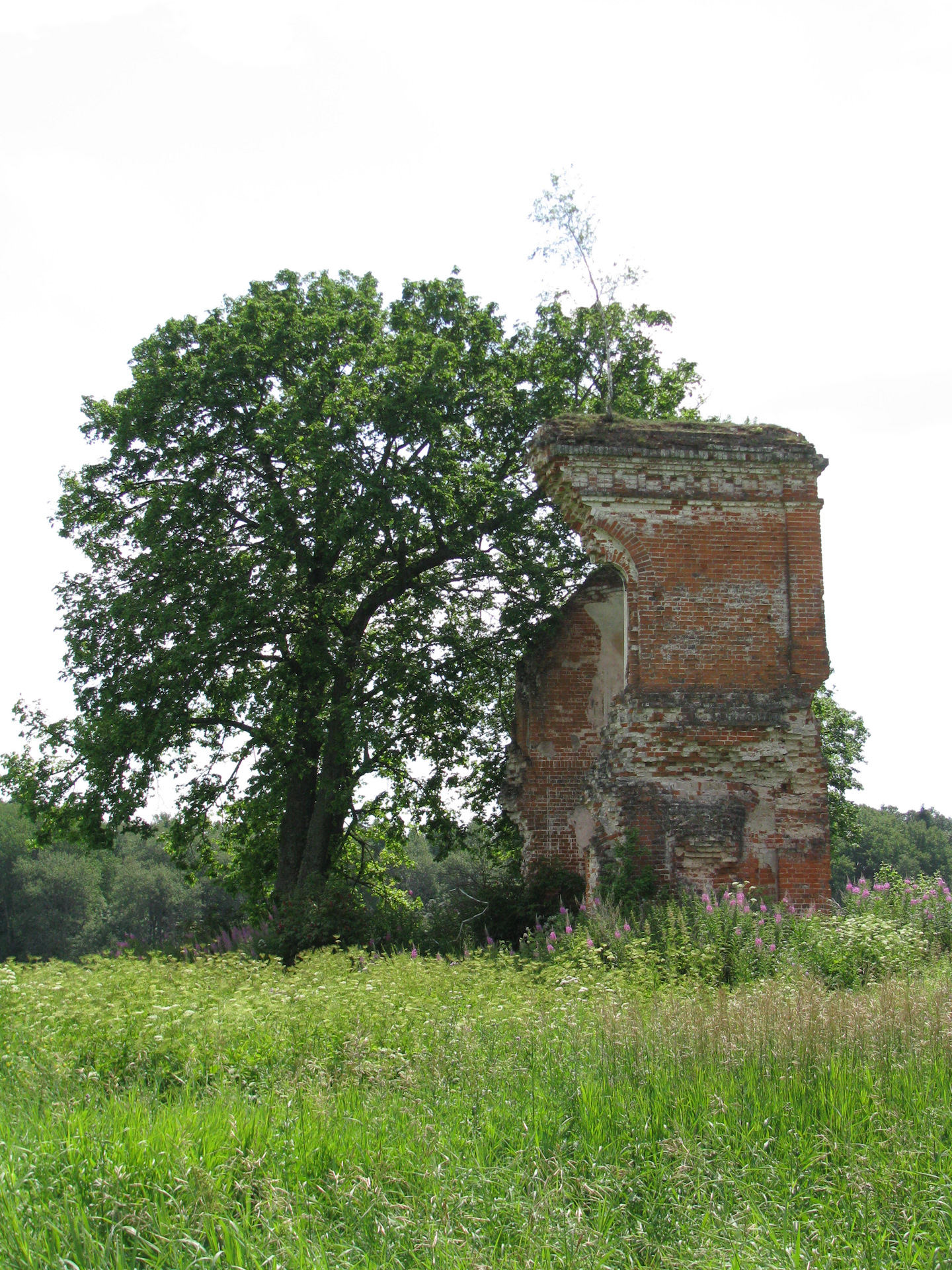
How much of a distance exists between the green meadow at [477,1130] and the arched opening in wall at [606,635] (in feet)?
27.7

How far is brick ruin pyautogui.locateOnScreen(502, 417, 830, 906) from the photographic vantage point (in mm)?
11539

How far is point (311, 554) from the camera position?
52.7ft

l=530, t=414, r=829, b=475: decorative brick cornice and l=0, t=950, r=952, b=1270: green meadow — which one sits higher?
l=530, t=414, r=829, b=475: decorative brick cornice

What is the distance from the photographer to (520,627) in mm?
15078

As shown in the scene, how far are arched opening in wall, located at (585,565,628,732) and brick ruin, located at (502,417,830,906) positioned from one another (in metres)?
2.24

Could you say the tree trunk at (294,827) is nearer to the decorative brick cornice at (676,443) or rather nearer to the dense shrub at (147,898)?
the decorative brick cornice at (676,443)

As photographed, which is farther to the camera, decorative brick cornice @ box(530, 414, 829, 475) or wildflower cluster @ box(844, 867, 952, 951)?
decorative brick cornice @ box(530, 414, 829, 475)

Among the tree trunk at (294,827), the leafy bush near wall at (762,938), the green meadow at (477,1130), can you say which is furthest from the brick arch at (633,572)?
the tree trunk at (294,827)

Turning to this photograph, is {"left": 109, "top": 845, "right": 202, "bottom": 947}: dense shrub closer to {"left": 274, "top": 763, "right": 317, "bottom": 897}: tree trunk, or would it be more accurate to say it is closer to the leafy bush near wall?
{"left": 274, "top": 763, "right": 317, "bottom": 897}: tree trunk

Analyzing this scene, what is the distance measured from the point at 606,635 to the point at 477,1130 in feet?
36.2

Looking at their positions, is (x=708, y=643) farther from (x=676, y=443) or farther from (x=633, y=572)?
(x=676, y=443)

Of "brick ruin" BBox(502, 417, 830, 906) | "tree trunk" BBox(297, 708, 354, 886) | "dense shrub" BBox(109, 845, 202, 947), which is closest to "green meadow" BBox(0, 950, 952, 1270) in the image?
"brick ruin" BBox(502, 417, 830, 906)

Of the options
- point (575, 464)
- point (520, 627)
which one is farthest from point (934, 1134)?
point (520, 627)

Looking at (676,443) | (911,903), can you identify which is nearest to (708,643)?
(676,443)
